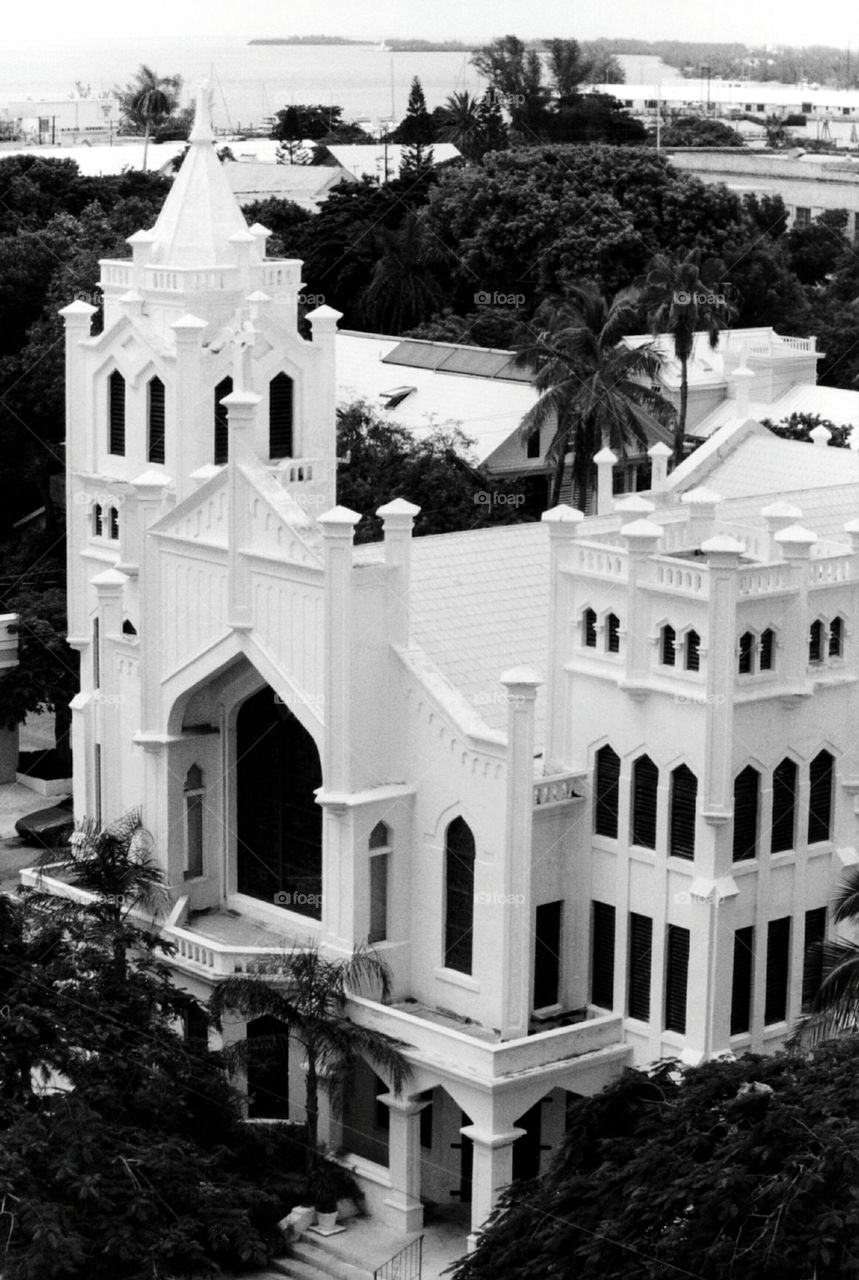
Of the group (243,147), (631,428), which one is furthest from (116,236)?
(243,147)

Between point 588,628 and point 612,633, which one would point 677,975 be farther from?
point 588,628

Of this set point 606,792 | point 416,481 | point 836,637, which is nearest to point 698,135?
point 416,481

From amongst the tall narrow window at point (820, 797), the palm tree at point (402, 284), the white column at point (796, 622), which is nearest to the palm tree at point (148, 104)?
the palm tree at point (402, 284)

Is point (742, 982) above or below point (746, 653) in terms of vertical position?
below

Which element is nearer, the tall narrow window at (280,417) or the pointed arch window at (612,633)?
the pointed arch window at (612,633)

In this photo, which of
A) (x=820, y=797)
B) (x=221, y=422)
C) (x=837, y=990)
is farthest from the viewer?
(x=221, y=422)

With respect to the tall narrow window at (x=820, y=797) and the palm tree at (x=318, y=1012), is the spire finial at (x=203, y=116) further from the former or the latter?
the tall narrow window at (x=820, y=797)

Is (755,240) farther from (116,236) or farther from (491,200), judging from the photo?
(116,236)
